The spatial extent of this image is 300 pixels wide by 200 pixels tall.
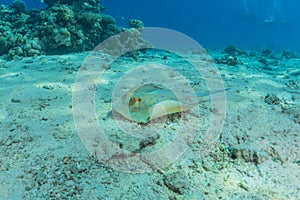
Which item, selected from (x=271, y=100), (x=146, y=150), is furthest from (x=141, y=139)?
(x=271, y=100)

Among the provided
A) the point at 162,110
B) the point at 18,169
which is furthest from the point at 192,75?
the point at 18,169

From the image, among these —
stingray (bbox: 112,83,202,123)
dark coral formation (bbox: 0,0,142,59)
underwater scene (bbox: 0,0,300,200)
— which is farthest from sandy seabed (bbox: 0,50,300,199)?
dark coral formation (bbox: 0,0,142,59)

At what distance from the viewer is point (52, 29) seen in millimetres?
8711

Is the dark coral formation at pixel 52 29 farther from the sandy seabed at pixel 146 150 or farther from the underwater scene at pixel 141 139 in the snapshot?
the sandy seabed at pixel 146 150

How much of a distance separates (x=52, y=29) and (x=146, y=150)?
791 cm

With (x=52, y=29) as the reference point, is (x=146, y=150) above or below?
below

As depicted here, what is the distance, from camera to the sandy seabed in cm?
215

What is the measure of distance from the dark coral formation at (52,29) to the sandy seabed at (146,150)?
4987 mm

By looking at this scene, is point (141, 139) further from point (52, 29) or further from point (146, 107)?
point (52, 29)

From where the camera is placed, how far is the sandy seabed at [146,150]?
2.15 metres

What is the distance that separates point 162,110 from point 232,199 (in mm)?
1391

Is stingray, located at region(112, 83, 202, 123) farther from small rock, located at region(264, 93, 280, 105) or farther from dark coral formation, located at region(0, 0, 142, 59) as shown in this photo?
dark coral formation, located at region(0, 0, 142, 59)

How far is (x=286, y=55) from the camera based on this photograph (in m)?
15.6

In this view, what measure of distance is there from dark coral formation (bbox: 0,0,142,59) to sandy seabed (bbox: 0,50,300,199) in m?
4.99
